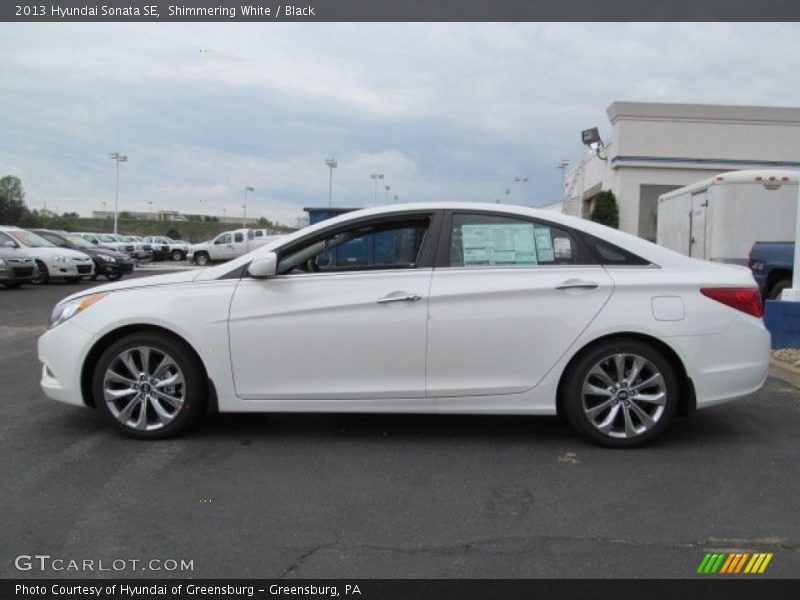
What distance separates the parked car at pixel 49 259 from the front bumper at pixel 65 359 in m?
13.9

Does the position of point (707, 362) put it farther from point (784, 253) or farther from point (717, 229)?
point (717, 229)

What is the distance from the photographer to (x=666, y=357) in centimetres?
461

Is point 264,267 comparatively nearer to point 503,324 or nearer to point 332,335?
point 332,335

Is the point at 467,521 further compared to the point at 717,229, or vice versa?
the point at 717,229

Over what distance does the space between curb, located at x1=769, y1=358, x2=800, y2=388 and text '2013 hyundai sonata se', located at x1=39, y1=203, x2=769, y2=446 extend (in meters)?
2.25

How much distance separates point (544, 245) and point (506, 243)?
0.26m

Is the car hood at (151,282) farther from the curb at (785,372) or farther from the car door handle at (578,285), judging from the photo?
the curb at (785,372)

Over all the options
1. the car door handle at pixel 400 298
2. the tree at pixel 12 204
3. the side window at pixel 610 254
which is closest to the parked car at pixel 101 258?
the car door handle at pixel 400 298

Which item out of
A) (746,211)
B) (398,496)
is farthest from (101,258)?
(398,496)

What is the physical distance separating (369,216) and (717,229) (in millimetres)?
8578

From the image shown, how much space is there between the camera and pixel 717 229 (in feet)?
37.6

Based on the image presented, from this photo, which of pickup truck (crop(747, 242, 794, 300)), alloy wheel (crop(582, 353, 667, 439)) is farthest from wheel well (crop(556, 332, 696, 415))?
pickup truck (crop(747, 242, 794, 300))

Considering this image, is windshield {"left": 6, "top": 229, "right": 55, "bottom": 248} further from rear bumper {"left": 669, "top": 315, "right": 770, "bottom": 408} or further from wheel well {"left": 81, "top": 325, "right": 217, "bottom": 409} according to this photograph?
rear bumper {"left": 669, "top": 315, "right": 770, "bottom": 408}
